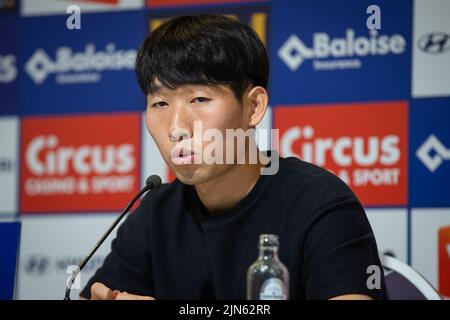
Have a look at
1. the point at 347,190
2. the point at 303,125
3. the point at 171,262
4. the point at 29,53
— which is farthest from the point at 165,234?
the point at 29,53

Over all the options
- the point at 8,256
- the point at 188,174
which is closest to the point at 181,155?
the point at 188,174

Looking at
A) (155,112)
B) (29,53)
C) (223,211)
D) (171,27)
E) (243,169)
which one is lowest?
(223,211)

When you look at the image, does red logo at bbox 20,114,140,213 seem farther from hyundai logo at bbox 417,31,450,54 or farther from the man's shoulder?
the man's shoulder

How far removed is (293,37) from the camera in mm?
2760

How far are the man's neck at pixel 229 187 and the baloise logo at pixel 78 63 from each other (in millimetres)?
1488

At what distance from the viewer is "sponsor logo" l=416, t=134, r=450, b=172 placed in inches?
99.8

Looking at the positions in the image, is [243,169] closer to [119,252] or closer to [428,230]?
[119,252]

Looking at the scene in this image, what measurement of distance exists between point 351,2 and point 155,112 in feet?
5.11

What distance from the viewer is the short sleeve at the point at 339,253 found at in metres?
1.25

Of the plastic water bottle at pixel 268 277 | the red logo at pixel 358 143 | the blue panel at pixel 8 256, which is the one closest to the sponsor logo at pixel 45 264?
the red logo at pixel 358 143

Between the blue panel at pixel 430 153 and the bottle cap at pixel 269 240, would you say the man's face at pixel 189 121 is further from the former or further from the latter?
the blue panel at pixel 430 153

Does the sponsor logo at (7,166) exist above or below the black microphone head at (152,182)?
above

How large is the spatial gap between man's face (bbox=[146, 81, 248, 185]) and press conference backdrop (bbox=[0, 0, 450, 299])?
1131mm

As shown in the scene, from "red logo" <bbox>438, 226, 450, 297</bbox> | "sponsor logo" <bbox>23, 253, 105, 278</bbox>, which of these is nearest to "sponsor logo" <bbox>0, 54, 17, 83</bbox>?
"sponsor logo" <bbox>23, 253, 105, 278</bbox>
